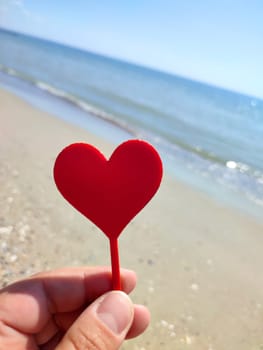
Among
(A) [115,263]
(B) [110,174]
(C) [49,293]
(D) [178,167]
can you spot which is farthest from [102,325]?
(D) [178,167]

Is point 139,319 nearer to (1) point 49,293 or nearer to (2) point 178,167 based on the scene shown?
(1) point 49,293

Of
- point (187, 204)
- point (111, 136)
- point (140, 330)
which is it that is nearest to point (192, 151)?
point (111, 136)

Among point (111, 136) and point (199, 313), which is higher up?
point (199, 313)

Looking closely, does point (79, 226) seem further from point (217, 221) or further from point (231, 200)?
point (231, 200)

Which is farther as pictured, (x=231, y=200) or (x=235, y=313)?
(x=231, y=200)

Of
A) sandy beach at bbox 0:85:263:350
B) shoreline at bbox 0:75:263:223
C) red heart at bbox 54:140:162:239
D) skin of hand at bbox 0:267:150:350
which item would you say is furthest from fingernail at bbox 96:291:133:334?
shoreline at bbox 0:75:263:223

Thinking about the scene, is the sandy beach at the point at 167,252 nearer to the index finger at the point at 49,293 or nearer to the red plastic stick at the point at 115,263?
the index finger at the point at 49,293

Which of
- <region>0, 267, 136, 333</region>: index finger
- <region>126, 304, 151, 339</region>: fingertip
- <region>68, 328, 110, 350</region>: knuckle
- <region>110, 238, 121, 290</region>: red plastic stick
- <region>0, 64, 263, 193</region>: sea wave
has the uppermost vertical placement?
<region>110, 238, 121, 290</region>: red plastic stick

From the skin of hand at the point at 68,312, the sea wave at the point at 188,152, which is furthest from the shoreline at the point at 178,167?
the skin of hand at the point at 68,312

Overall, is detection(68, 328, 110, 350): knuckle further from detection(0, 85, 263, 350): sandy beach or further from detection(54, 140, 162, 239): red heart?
detection(0, 85, 263, 350): sandy beach
